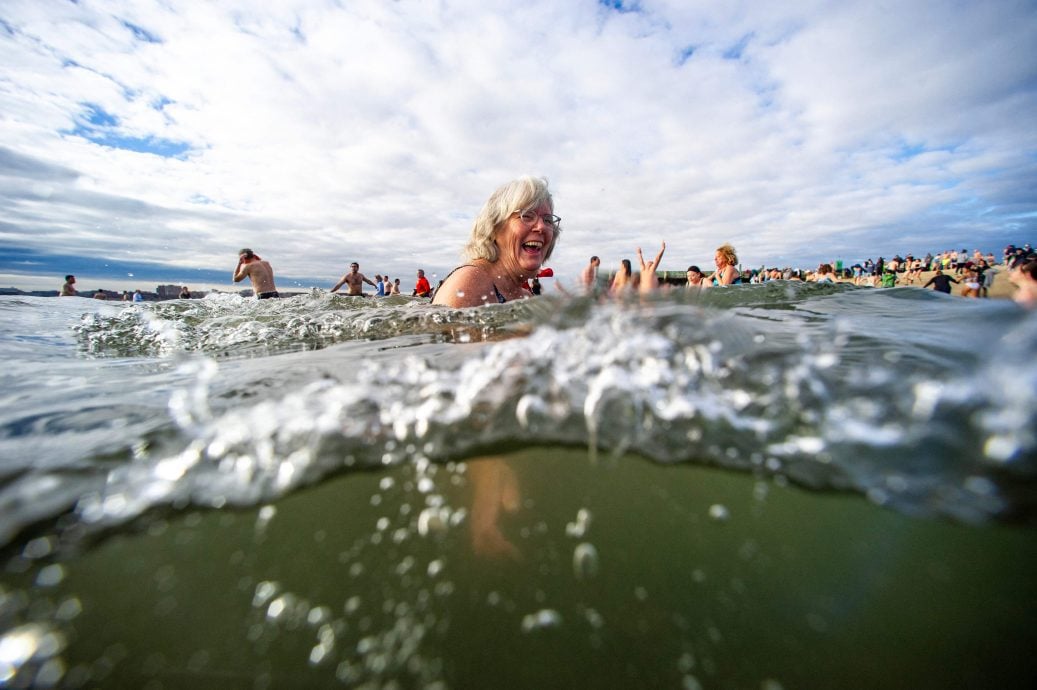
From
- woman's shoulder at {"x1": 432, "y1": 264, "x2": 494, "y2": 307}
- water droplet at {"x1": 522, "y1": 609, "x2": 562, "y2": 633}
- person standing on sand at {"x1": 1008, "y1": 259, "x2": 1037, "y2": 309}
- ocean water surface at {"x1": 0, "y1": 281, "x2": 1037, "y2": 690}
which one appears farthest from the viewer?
person standing on sand at {"x1": 1008, "y1": 259, "x2": 1037, "y2": 309}

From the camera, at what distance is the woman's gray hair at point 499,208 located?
3311mm

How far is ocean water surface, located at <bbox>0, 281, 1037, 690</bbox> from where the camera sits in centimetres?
146

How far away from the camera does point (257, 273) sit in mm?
8672

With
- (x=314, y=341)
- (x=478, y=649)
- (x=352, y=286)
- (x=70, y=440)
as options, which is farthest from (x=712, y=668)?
(x=352, y=286)

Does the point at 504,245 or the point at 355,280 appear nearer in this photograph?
the point at 504,245

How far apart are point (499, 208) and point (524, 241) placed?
0.32 metres

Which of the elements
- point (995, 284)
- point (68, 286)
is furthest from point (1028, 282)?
point (68, 286)

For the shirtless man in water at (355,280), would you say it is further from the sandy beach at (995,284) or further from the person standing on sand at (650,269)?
the sandy beach at (995,284)

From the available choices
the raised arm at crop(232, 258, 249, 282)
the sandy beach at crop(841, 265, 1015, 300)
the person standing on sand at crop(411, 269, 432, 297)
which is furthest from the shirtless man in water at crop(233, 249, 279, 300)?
the sandy beach at crop(841, 265, 1015, 300)

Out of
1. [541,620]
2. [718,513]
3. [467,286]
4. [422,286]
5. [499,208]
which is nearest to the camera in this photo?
[541,620]

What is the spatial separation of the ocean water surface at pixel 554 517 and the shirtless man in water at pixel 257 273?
7191 millimetres

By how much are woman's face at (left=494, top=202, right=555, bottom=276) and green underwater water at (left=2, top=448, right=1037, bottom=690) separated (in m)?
1.94

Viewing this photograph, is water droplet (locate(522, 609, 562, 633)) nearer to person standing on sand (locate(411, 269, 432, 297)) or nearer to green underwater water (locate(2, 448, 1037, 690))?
green underwater water (locate(2, 448, 1037, 690))

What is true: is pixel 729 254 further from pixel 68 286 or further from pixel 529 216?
pixel 68 286
